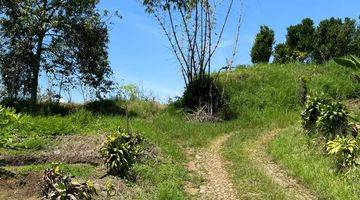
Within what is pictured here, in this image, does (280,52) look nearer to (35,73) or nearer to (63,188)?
(35,73)

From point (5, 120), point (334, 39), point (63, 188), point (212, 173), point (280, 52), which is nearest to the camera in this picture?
point (63, 188)

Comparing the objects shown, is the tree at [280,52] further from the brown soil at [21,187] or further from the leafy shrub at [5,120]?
the leafy shrub at [5,120]

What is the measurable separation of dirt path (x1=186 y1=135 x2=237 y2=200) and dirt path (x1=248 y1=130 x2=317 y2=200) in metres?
0.94

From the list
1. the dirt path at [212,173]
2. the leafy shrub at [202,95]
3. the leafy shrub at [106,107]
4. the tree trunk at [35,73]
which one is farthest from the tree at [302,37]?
the dirt path at [212,173]

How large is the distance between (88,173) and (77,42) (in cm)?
937

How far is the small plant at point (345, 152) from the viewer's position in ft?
42.7

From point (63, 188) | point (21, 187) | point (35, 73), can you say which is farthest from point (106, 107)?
point (63, 188)

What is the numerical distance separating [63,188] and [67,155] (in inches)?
191

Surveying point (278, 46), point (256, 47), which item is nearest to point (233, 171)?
point (256, 47)

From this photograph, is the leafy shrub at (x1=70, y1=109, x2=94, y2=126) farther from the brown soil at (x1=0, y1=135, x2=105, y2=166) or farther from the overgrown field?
the brown soil at (x1=0, y1=135, x2=105, y2=166)

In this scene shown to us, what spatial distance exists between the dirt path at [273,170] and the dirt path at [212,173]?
94 centimetres

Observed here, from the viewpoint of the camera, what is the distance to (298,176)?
1336cm

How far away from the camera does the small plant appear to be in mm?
13016

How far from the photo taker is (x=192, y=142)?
58.3 ft
